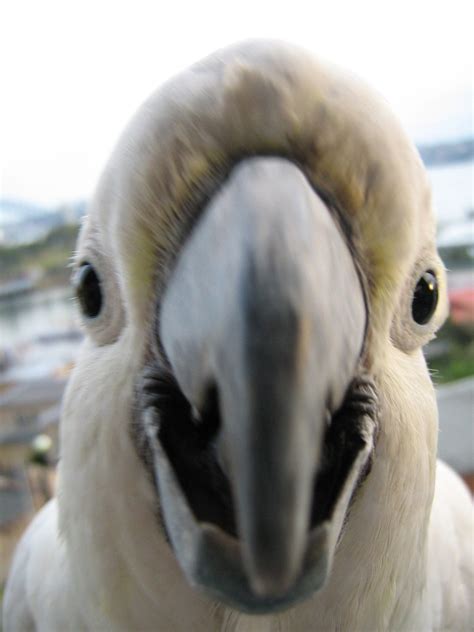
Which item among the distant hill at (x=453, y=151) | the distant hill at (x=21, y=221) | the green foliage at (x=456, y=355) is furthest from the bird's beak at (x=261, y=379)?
the green foliage at (x=456, y=355)

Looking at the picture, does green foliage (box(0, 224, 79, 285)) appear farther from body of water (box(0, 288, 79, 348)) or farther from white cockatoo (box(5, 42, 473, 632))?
white cockatoo (box(5, 42, 473, 632))

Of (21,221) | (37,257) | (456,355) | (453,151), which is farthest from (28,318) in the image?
(456,355)

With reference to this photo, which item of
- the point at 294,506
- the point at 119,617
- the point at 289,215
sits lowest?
the point at 119,617

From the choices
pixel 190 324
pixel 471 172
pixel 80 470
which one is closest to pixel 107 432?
pixel 80 470

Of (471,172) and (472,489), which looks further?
(472,489)

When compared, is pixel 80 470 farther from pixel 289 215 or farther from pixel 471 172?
pixel 471 172

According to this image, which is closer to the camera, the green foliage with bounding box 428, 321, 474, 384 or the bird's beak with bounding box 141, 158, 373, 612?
the bird's beak with bounding box 141, 158, 373, 612

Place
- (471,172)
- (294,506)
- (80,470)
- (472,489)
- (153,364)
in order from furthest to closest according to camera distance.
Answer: (472,489), (471,172), (80,470), (153,364), (294,506)

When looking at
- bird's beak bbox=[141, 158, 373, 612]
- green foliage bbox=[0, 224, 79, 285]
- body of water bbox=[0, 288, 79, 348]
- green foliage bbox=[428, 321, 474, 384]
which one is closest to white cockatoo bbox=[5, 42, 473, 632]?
bird's beak bbox=[141, 158, 373, 612]

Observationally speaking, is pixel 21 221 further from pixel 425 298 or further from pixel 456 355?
pixel 456 355
